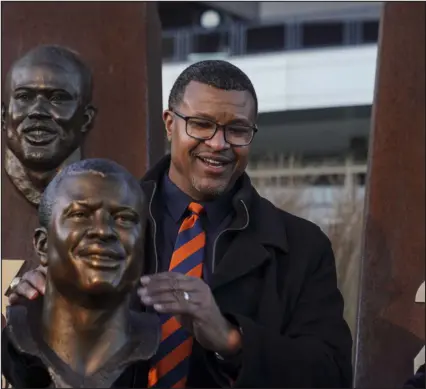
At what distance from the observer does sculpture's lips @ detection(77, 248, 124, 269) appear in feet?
9.26

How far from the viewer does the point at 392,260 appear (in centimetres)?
412

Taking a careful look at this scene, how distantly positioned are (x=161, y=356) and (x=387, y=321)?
1.15 m

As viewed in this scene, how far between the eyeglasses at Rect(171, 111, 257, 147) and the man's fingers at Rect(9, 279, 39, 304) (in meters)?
0.55

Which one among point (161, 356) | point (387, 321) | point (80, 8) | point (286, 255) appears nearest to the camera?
point (161, 356)

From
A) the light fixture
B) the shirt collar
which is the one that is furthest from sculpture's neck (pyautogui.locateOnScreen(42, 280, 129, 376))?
the light fixture

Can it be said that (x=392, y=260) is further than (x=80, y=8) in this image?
No

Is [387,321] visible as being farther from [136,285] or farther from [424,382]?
[136,285]

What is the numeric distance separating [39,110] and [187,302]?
1485mm

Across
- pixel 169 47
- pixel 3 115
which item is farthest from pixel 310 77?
pixel 3 115

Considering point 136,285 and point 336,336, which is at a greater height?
point 136,285

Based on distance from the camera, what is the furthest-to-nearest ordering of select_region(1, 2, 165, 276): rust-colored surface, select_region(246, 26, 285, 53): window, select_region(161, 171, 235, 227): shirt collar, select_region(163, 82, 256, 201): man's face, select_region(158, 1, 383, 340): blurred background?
1. select_region(246, 26, 285, 53): window
2. select_region(158, 1, 383, 340): blurred background
3. select_region(1, 2, 165, 276): rust-colored surface
4. select_region(161, 171, 235, 227): shirt collar
5. select_region(163, 82, 256, 201): man's face

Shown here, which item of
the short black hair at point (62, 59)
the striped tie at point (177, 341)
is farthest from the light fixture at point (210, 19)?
the striped tie at point (177, 341)

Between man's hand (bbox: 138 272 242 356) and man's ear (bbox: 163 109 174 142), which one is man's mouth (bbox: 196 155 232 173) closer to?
man's ear (bbox: 163 109 174 142)

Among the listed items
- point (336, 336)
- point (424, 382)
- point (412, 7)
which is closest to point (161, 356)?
point (336, 336)
